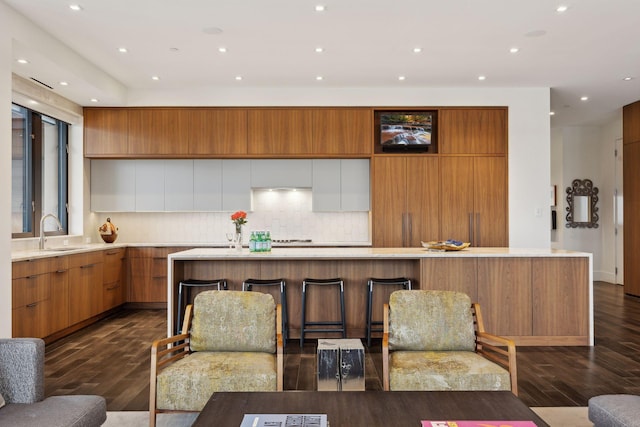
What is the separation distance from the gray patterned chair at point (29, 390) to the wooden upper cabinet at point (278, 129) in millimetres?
4722

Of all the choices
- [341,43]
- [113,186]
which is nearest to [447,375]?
[341,43]

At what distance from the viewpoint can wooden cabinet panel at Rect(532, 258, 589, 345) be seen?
4.70 metres

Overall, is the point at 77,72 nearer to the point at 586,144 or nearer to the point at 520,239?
the point at 520,239

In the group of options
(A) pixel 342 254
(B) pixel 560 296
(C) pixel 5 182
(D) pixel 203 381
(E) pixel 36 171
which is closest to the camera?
(D) pixel 203 381

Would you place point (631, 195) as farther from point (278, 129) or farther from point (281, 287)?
point (281, 287)

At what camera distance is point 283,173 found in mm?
6938

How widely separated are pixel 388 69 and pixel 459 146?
1623 mm

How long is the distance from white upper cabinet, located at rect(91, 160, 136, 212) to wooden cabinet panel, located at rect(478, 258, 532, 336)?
4.98 m

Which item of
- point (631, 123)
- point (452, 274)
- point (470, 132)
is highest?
point (631, 123)

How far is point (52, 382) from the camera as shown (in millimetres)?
3676

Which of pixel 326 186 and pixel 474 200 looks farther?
pixel 326 186

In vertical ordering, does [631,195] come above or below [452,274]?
above

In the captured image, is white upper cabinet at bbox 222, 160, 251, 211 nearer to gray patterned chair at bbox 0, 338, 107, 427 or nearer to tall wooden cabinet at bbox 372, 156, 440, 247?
tall wooden cabinet at bbox 372, 156, 440, 247

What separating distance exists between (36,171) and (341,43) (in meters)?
4.07
